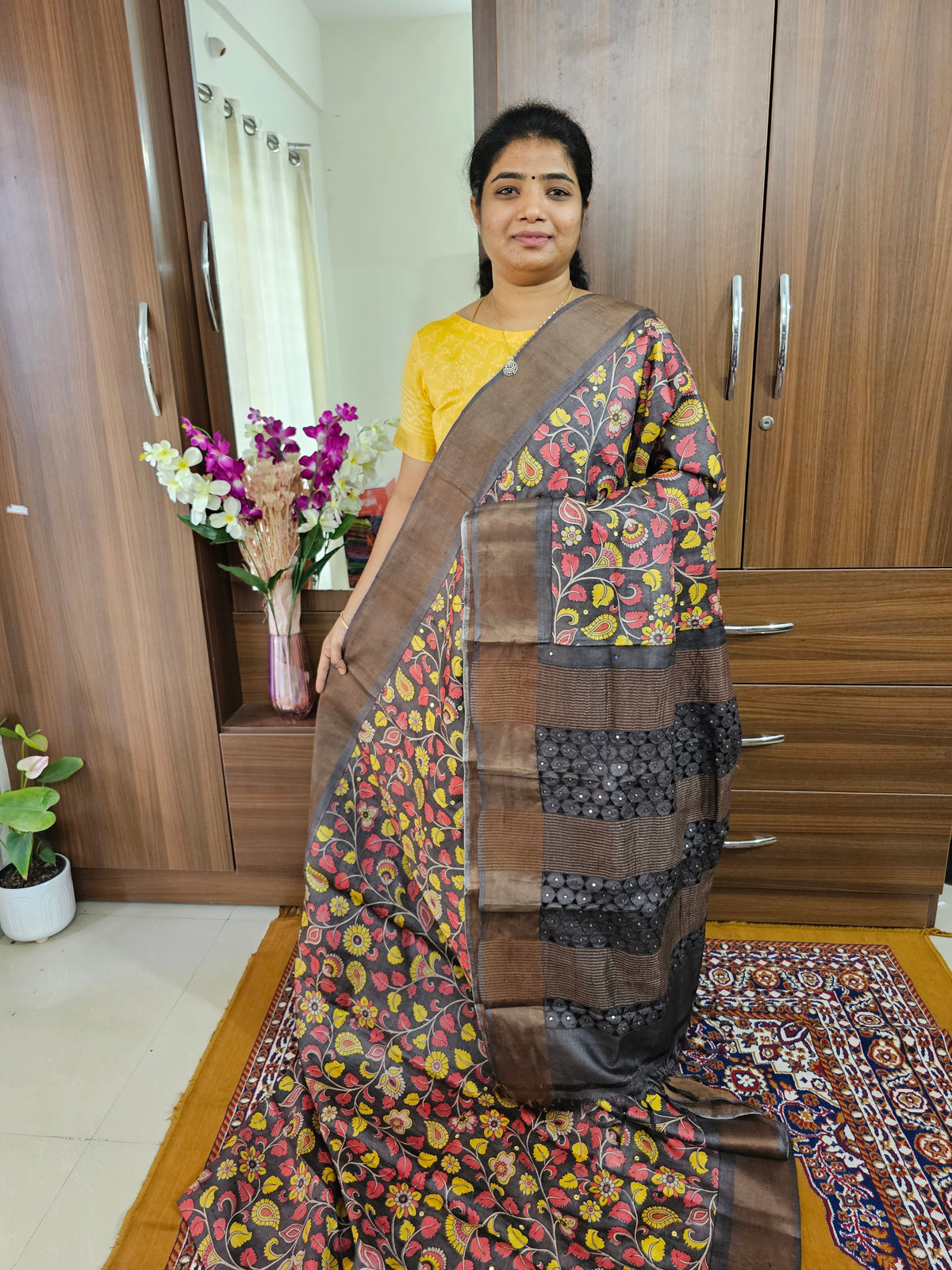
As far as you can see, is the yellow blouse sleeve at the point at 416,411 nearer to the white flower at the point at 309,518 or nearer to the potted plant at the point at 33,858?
the white flower at the point at 309,518

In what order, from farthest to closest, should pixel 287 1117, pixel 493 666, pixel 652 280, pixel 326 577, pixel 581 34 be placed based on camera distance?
pixel 326 577 < pixel 652 280 < pixel 581 34 < pixel 287 1117 < pixel 493 666

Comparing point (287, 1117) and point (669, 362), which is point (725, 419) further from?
point (287, 1117)

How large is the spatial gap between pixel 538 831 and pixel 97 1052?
0.99 m

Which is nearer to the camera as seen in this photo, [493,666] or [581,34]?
[493,666]

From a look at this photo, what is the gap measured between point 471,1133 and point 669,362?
1.20m

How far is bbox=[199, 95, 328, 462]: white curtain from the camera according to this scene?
5.94ft

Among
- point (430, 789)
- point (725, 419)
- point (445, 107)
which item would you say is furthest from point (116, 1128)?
point (445, 107)

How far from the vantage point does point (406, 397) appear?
5.13 ft

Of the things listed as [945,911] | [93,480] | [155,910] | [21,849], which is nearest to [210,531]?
[93,480]

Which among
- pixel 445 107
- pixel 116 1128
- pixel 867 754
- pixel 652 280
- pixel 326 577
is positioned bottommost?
pixel 116 1128

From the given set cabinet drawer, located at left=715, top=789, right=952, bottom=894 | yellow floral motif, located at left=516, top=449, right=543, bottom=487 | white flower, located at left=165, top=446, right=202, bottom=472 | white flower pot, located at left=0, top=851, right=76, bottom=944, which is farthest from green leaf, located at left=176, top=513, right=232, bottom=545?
cabinet drawer, located at left=715, top=789, right=952, bottom=894

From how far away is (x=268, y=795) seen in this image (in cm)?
196

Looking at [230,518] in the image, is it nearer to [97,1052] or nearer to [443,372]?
[443,372]

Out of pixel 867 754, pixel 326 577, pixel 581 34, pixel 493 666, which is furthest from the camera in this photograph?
pixel 326 577
